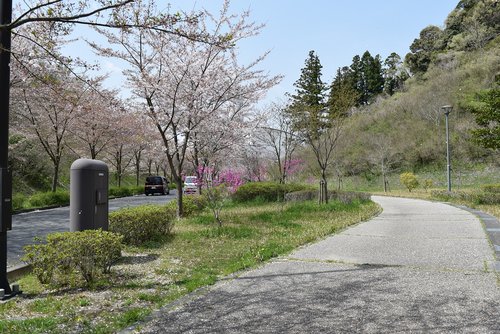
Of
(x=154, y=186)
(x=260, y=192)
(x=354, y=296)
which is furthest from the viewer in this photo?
(x=154, y=186)

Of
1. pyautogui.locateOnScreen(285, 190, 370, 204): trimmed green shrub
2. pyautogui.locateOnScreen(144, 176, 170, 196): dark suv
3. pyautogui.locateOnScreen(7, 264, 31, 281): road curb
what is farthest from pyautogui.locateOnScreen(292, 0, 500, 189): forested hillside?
pyautogui.locateOnScreen(7, 264, 31, 281): road curb

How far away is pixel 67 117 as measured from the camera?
22.7 m

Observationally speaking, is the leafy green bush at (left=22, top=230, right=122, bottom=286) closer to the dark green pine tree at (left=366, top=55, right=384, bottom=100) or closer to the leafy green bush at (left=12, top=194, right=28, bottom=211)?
the leafy green bush at (left=12, top=194, right=28, bottom=211)

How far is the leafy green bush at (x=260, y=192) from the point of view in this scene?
1933 cm

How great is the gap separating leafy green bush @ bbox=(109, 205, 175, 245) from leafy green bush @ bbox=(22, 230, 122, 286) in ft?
7.85

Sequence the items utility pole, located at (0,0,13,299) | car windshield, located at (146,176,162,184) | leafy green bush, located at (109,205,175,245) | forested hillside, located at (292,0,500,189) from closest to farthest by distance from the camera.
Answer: utility pole, located at (0,0,13,299) < leafy green bush, located at (109,205,175,245) < car windshield, located at (146,176,162,184) < forested hillside, located at (292,0,500,189)

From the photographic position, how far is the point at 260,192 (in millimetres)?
19375

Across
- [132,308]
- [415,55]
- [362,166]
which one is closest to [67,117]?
[132,308]

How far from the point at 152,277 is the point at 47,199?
16.9m

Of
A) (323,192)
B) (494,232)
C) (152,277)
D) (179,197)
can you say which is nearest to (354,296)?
(152,277)

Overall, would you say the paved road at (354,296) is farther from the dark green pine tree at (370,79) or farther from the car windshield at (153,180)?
the dark green pine tree at (370,79)

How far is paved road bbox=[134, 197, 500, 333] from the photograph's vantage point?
11.5ft

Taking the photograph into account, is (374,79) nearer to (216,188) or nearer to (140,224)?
(216,188)

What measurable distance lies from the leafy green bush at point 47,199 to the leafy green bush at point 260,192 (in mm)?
9270
